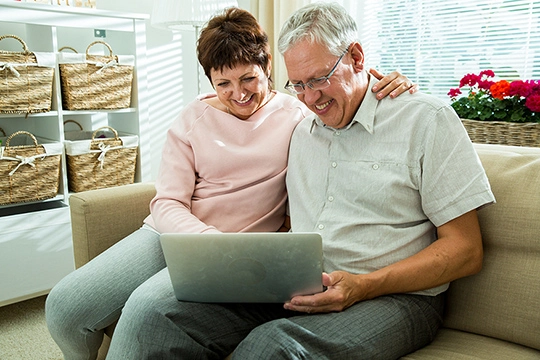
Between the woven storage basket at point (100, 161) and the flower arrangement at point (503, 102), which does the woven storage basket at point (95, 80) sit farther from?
the flower arrangement at point (503, 102)

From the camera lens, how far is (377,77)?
1274mm

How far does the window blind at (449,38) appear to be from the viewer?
7.06 ft

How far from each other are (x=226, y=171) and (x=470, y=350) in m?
0.74

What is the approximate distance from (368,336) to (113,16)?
1917 mm

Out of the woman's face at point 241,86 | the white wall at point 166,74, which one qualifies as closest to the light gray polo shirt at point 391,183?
the woman's face at point 241,86

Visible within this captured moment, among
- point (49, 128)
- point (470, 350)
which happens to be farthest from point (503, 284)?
point (49, 128)

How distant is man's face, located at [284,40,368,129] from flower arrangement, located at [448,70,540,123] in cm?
69

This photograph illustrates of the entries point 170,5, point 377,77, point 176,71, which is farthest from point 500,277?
point 176,71

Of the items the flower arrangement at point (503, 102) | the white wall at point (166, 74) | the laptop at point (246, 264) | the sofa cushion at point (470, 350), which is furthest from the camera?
the white wall at point (166, 74)

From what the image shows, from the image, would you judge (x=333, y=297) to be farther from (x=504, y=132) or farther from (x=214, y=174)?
(x=504, y=132)

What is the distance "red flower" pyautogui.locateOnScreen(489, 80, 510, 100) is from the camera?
1.69 meters

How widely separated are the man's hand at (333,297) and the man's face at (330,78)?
0.39 m

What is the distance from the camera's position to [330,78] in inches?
46.1

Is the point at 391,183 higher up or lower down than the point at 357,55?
lower down
